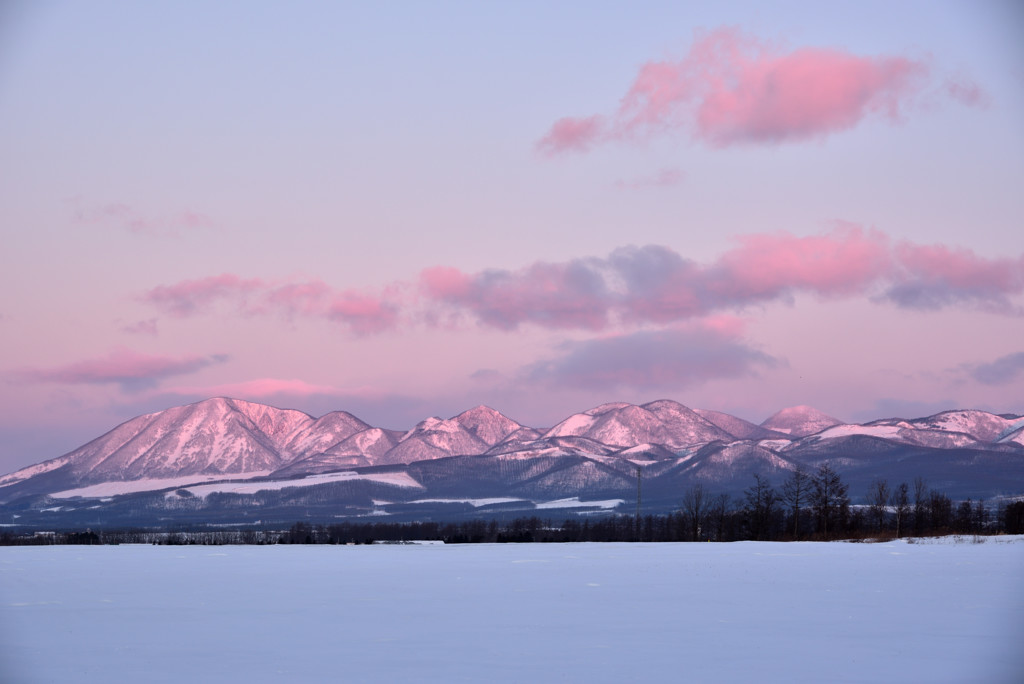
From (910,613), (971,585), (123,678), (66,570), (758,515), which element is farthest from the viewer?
(758,515)

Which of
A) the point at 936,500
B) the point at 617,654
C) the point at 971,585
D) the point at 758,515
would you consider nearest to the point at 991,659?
the point at 617,654

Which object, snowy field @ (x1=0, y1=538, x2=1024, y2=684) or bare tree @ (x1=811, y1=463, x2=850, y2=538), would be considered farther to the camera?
bare tree @ (x1=811, y1=463, x2=850, y2=538)

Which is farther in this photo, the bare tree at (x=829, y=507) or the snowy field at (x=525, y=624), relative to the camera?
the bare tree at (x=829, y=507)

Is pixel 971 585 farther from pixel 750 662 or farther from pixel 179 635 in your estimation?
pixel 179 635

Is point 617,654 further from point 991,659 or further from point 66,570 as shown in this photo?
point 66,570

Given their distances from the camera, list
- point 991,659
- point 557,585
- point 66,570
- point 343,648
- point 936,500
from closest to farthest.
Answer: point 991,659, point 343,648, point 557,585, point 66,570, point 936,500

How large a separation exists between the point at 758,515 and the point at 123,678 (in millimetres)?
119085

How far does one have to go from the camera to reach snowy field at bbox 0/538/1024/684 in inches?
974

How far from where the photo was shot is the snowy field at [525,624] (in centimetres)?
2475

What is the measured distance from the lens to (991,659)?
25500 millimetres

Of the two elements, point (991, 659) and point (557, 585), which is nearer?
point (991, 659)

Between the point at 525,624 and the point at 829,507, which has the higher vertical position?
the point at 525,624

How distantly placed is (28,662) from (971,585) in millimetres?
34778

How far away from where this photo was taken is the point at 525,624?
3262 centimetres
